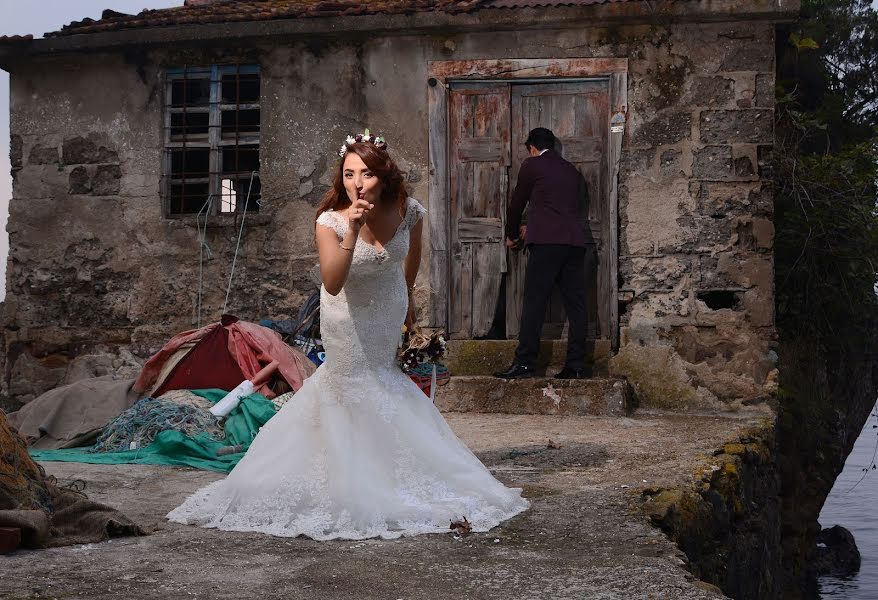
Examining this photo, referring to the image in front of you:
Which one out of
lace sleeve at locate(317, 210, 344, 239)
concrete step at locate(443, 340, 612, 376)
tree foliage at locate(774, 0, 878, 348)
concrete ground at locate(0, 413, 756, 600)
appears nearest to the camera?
concrete ground at locate(0, 413, 756, 600)

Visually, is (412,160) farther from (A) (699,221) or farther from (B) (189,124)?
(A) (699,221)

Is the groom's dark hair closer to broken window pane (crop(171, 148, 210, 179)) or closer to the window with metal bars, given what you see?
the window with metal bars

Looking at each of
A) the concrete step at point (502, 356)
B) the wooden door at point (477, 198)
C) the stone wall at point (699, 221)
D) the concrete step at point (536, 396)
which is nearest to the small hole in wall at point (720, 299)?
the stone wall at point (699, 221)

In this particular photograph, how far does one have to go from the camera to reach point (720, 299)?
8.48 m

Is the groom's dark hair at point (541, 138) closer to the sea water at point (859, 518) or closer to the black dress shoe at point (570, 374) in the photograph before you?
the black dress shoe at point (570, 374)

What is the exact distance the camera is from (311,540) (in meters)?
3.97

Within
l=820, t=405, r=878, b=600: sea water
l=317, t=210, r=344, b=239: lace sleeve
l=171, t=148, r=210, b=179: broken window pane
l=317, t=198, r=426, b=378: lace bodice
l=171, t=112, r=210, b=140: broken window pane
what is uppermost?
l=171, t=112, r=210, b=140: broken window pane

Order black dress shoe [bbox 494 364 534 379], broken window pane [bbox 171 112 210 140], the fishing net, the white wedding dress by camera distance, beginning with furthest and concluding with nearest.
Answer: broken window pane [bbox 171 112 210 140] < black dress shoe [bbox 494 364 534 379] < the fishing net < the white wedding dress

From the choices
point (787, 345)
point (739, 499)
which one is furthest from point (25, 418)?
point (787, 345)

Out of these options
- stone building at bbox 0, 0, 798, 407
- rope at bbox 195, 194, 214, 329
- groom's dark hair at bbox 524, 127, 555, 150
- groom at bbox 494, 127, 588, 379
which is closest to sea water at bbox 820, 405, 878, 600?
stone building at bbox 0, 0, 798, 407

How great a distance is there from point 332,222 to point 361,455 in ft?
3.16

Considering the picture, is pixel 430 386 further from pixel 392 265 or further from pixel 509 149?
pixel 509 149

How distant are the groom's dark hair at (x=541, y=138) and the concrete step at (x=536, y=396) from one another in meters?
1.86

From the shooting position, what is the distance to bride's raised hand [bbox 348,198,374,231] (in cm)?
416
